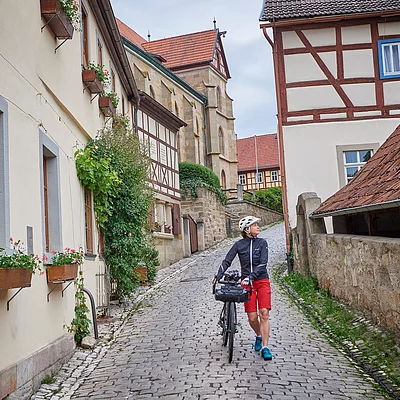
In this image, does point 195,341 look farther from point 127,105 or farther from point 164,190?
point 164,190

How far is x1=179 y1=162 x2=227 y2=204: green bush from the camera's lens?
29.3 metres

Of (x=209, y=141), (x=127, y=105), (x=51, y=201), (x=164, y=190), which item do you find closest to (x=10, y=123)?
(x=51, y=201)

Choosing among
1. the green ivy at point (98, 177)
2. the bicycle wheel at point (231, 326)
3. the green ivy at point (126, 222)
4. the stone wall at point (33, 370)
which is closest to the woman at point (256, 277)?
the bicycle wheel at point (231, 326)

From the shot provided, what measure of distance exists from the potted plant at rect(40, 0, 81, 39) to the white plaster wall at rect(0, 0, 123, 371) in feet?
0.36

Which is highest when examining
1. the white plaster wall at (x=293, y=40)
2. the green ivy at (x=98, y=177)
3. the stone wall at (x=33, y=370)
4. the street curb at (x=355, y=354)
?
the white plaster wall at (x=293, y=40)

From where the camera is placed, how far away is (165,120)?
85.4 feet

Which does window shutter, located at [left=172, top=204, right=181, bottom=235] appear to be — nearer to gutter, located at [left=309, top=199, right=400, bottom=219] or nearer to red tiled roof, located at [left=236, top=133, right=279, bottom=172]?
gutter, located at [left=309, top=199, right=400, bottom=219]

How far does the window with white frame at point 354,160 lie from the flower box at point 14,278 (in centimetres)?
1382

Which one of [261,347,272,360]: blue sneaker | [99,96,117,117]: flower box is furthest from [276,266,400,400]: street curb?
[99,96,117,117]: flower box

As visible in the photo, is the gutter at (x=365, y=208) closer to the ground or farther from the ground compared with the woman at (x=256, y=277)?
farther from the ground

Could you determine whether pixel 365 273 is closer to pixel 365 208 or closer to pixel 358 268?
pixel 358 268

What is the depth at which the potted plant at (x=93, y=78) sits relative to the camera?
11312mm

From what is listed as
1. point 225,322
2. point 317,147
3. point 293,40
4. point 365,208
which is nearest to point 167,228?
point 317,147

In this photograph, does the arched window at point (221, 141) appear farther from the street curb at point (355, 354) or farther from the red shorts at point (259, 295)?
the red shorts at point (259, 295)
